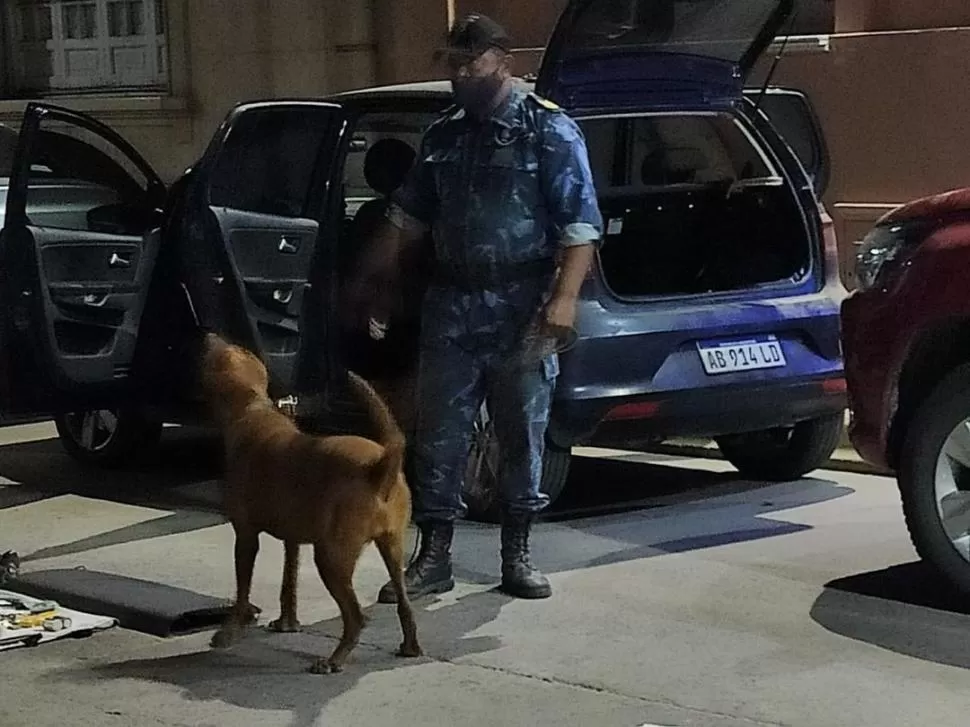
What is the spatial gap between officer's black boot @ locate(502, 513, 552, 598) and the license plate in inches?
46.4

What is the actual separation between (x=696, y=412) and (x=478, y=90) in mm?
1680

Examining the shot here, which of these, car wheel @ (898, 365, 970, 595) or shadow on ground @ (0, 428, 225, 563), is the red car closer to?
car wheel @ (898, 365, 970, 595)

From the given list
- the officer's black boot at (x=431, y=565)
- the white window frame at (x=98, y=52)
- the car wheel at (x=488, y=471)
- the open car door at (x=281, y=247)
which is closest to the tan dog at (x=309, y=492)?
the officer's black boot at (x=431, y=565)

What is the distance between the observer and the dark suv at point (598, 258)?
23.1ft

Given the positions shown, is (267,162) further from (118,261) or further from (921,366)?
(921,366)

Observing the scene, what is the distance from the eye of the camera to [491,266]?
6141 mm

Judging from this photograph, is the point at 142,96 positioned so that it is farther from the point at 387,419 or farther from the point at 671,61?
the point at 387,419

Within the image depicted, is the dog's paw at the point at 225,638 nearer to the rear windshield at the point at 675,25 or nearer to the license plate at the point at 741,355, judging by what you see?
the license plate at the point at 741,355

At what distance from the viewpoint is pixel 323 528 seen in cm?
538

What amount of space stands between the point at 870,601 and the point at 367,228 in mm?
2582

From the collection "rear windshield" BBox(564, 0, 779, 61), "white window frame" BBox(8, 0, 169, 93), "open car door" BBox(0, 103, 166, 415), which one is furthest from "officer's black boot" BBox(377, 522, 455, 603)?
"white window frame" BBox(8, 0, 169, 93)

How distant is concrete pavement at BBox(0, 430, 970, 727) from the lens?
520cm

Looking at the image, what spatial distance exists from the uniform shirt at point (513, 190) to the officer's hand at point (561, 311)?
210 mm

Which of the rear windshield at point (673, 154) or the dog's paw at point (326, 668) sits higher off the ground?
the rear windshield at point (673, 154)
